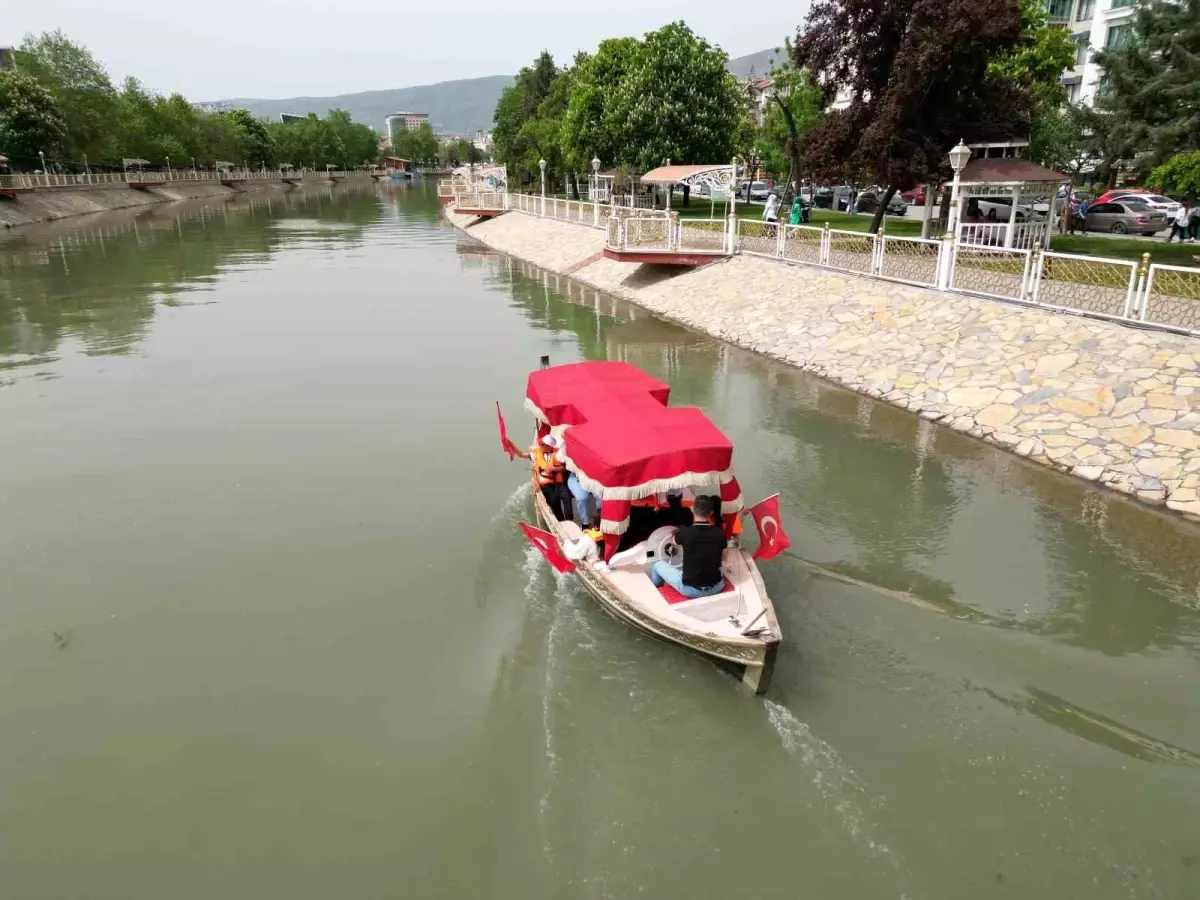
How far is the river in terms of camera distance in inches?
210

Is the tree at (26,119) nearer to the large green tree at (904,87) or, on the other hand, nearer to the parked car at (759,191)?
the parked car at (759,191)

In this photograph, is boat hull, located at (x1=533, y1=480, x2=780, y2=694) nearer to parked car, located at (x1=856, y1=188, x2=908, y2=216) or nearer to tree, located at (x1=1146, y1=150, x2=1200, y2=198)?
tree, located at (x1=1146, y1=150, x2=1200, y2=198)

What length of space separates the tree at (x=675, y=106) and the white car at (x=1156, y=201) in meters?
18.7

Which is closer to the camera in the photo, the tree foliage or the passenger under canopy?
the passenger under canopy

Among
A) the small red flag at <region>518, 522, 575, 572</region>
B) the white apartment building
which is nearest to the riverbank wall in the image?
the small red flag at <region>518, 522, 575, 572</region>

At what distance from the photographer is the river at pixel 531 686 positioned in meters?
5.34

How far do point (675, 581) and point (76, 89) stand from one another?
8561 cm

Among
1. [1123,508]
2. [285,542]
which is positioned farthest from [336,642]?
[1123,508]

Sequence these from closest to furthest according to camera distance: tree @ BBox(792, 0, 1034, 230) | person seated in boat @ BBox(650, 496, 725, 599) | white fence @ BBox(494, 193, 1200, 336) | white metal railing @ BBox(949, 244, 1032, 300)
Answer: person seated in boat @ BBox(650, 496, 725, 599)
white fence @ BBox(494, 193, 1200, 336)
white metal railing @ BBox(949, 244, 1032, 300)
tree @ BBox(792, 0, 1034, 230)

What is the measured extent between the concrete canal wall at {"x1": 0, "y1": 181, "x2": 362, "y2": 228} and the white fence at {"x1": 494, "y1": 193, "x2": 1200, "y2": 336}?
1827 inches

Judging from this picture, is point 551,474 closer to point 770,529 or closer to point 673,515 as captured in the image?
point 673,515

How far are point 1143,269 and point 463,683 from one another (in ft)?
40.9

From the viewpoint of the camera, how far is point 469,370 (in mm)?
17547

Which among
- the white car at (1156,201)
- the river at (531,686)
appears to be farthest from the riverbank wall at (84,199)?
the white car at (1156,201)
